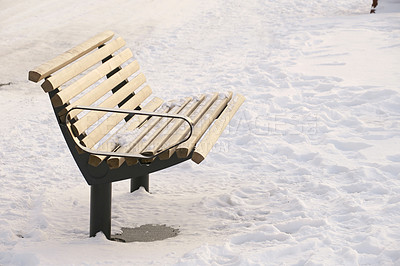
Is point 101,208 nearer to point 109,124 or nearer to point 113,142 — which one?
point 113,142

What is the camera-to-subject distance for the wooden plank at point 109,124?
12.3 ft

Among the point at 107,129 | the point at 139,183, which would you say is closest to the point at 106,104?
the point at 107,129

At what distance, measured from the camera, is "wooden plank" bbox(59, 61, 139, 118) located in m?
3.72

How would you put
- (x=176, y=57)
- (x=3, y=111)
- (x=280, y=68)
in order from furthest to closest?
(x=176, y=57) → (x=280, y=68) → (x=3, y=111)

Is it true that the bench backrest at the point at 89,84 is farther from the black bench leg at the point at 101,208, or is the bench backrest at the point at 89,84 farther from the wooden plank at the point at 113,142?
the black bench leg at the point at 101,208

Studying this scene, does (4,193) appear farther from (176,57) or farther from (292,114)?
(176,57)

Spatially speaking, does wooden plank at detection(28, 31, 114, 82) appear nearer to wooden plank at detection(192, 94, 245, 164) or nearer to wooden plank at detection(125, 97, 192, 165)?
wooden plank at detection(125, 97, 192, 165)

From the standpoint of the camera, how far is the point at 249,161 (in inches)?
207

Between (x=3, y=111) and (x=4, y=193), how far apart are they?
86.8 inches

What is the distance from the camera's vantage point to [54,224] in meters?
4.18

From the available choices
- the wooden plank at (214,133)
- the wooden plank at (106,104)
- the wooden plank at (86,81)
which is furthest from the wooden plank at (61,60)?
the wooden plank at (214,133)

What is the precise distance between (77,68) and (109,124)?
409 millimetres

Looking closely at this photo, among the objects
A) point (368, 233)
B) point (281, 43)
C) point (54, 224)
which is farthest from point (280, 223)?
point (281, 43)

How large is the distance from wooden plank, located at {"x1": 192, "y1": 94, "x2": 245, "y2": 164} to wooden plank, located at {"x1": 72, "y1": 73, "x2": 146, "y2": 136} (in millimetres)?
666
